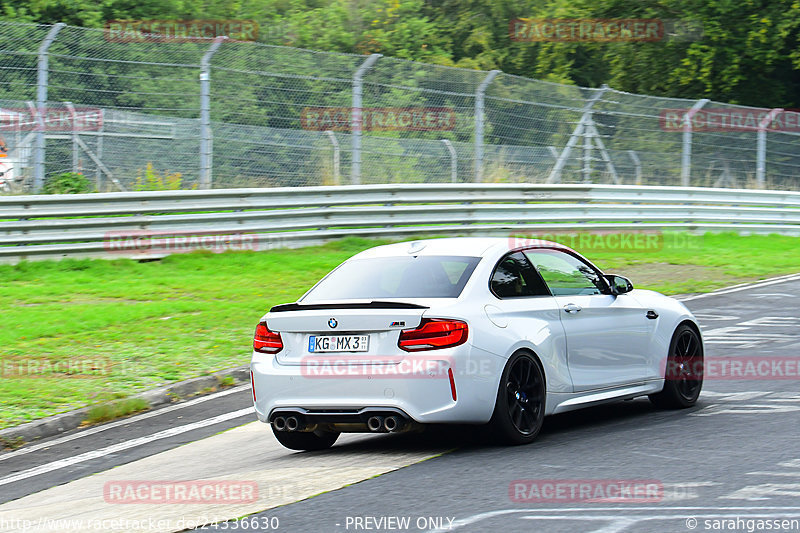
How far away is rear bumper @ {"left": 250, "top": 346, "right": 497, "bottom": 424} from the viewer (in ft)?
22.9

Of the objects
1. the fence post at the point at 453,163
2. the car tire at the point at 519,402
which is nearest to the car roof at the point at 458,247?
the car tire at the point at 519,402

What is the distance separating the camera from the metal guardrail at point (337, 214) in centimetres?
1658

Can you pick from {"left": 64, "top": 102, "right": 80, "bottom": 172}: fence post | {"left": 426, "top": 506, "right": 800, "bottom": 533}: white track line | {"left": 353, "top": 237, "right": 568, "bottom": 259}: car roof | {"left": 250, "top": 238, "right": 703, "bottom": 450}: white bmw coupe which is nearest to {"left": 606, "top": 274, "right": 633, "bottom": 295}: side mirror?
{"left": 250, "top": 238, "right": 703, "bottom": 450}: white bmw coupe

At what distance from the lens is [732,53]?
34.9 m

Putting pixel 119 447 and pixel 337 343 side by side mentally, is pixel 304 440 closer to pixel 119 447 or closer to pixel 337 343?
pixel 337 343

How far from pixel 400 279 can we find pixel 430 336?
2.75 ft

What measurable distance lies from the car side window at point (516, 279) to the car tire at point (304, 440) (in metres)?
1.52

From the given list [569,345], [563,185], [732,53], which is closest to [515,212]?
[563,185]

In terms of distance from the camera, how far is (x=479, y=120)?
2136 centimetres

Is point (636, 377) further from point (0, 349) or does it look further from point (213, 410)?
point (0, 349)

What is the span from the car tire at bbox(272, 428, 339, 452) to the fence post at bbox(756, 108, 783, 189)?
21.1m

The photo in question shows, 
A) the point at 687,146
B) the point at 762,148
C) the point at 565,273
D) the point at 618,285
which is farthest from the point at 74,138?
the point at 762,148

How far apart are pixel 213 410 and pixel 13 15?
26.9 metres

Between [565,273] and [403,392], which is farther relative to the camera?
[565,273]
